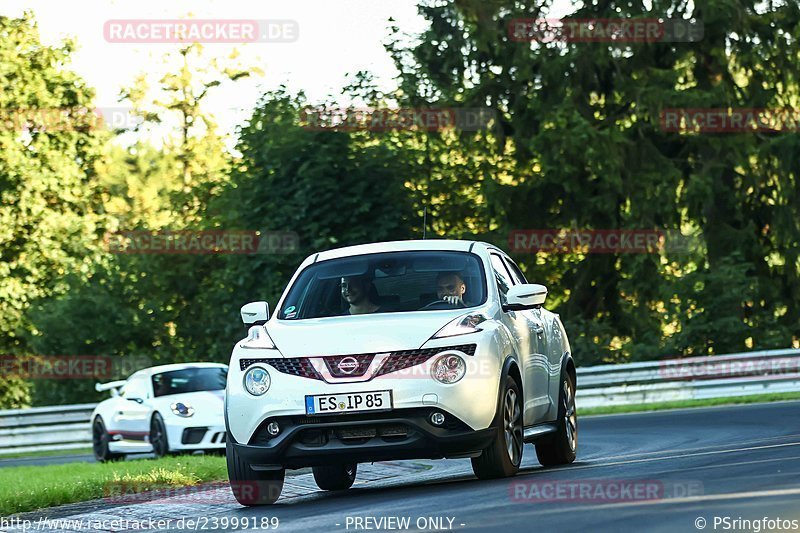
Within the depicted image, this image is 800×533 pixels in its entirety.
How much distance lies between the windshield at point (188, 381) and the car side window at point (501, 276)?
471 inches

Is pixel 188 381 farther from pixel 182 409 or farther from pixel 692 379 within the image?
pixel 692 379

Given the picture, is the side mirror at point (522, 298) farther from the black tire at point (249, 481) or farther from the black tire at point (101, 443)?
the black tire at point (101, 443)

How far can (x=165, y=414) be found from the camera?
2338 cm

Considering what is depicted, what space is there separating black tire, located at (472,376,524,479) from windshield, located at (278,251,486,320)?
0.78 meters

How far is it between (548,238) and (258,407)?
28.1 m

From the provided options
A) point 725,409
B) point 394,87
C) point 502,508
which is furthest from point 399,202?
point 502,508

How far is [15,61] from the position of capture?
51406 mm

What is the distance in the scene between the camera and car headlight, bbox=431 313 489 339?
35.4ft

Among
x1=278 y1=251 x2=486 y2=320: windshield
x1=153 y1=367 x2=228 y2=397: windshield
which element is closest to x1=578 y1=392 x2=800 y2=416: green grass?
x1=153 y1=367 x2=228 y2=397: windshield

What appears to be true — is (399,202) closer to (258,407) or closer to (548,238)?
(548,238)

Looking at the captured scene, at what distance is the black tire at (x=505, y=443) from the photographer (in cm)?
1100
